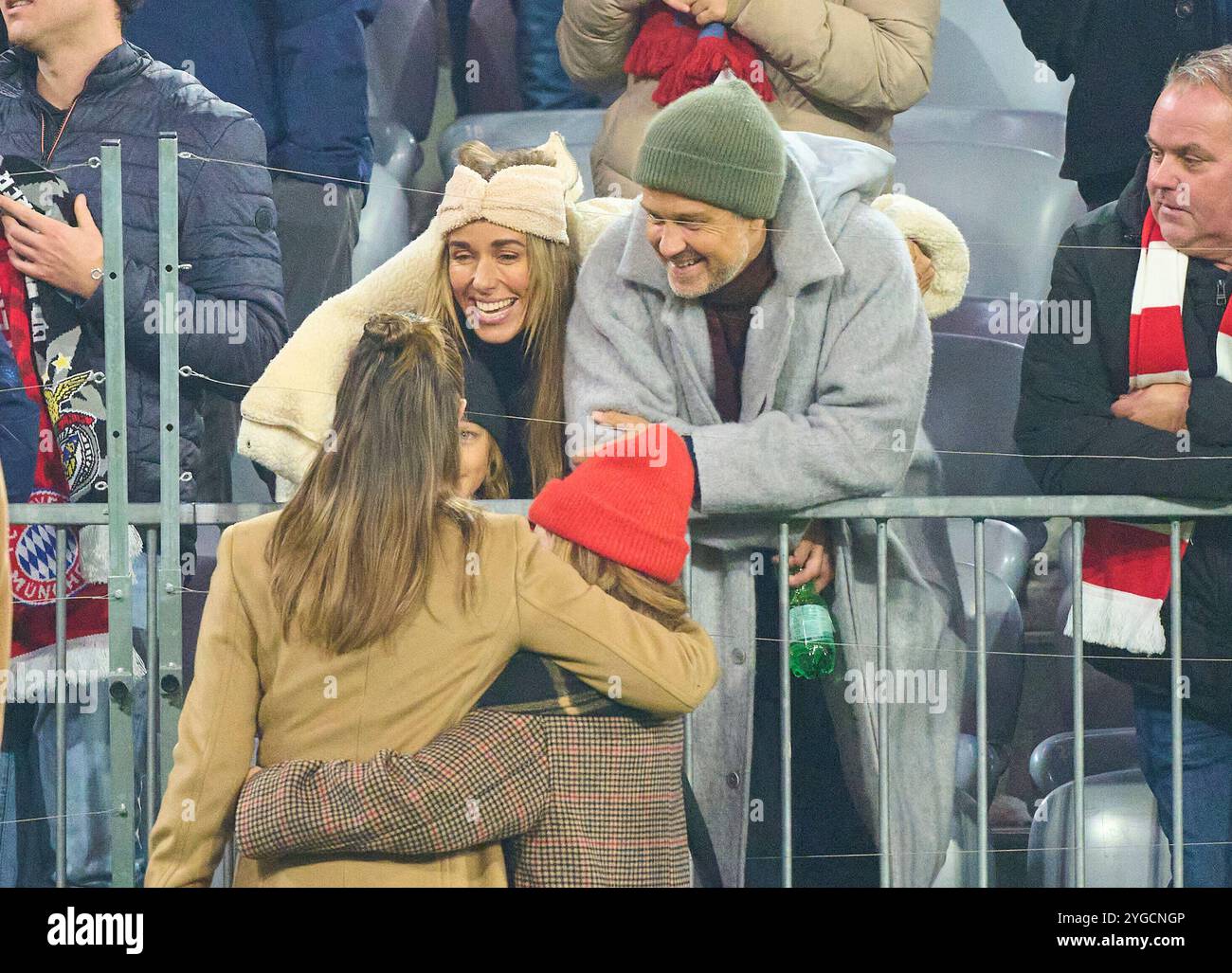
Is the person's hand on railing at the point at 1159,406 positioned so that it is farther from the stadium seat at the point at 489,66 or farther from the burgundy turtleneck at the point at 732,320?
the stadium seat at the point at 489,66

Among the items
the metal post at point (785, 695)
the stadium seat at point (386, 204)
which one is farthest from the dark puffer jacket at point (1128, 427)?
the stadium seat at point (386, 204)

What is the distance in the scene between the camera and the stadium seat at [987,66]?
4863mm

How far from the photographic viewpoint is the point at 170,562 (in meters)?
4.01

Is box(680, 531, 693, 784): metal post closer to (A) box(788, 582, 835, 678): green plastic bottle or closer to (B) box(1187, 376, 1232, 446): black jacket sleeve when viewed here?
(A) box(788, 582, 835, 678): green plastic bottle

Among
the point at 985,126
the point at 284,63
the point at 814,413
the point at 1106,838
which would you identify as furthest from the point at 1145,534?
the point at 284,63

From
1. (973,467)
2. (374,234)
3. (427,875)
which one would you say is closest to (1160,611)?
(973,467)

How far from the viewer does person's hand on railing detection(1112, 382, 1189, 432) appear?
421 centimetres

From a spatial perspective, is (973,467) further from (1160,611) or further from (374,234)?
(374,234)

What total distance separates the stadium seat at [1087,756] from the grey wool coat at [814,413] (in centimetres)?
30

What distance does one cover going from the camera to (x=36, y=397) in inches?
167

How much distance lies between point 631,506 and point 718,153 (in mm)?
793

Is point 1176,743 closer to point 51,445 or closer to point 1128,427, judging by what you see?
point 1128,427

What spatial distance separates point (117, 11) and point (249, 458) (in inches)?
47.8

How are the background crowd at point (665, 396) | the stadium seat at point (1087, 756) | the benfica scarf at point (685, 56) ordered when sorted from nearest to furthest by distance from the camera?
the background crowd at point (665, 396) → the stadium seat at point (1087, 756) → the benfica scarf at point (685, 56)
